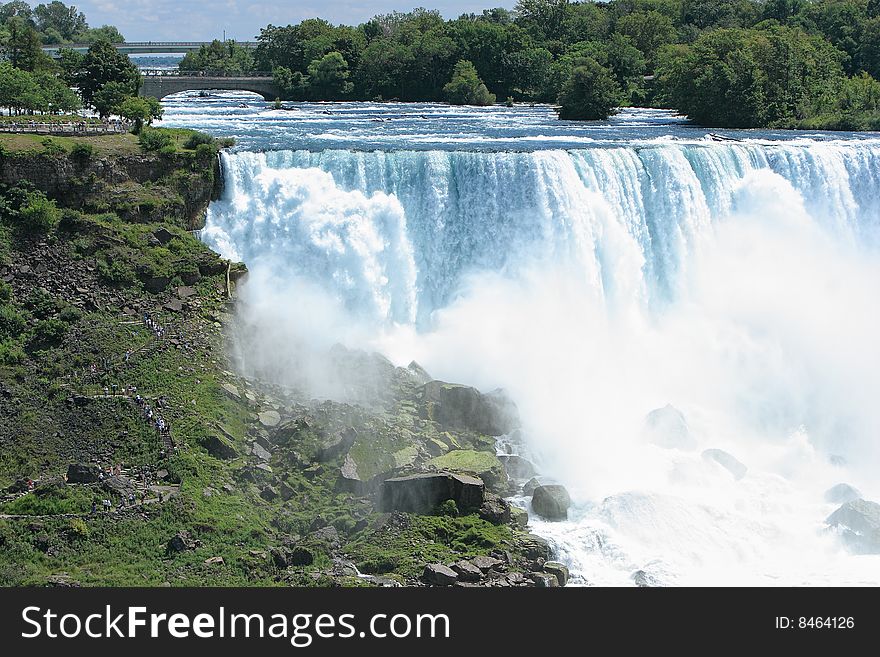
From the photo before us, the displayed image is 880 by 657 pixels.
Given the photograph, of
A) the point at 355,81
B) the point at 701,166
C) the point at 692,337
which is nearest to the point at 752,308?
the point at 692,337

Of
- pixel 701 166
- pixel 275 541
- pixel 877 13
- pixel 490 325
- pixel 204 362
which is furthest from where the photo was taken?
pixel 877 13

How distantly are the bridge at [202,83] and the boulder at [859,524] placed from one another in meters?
52.5

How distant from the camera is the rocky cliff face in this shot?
35.7 metres

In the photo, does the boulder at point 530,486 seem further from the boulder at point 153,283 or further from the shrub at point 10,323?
the shrub at point 10,323

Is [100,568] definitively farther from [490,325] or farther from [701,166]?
[701,166]

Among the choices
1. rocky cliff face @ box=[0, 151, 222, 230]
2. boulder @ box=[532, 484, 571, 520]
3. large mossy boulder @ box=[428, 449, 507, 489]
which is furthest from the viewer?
rocky cliff face @ box=[0, 151, 222, 230]

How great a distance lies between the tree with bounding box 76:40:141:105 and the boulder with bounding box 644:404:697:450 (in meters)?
28.7

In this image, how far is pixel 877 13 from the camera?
3610 inches

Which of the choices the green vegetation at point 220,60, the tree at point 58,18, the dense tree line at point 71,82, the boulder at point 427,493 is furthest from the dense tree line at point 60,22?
the boulder at point 427,493

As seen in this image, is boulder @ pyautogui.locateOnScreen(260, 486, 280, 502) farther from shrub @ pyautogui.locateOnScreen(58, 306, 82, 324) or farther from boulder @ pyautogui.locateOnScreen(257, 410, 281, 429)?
shrub @ pyautogui.locateOnScreen(58, 306, 82, 324)

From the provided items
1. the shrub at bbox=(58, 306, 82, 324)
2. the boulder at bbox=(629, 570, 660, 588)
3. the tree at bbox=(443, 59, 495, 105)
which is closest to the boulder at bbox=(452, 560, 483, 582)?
the boulder at bbox=(629, 570, 660, 588)

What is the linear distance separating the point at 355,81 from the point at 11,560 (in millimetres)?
65908

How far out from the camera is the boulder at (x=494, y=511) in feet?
91.5

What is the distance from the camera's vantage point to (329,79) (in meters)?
83.9
